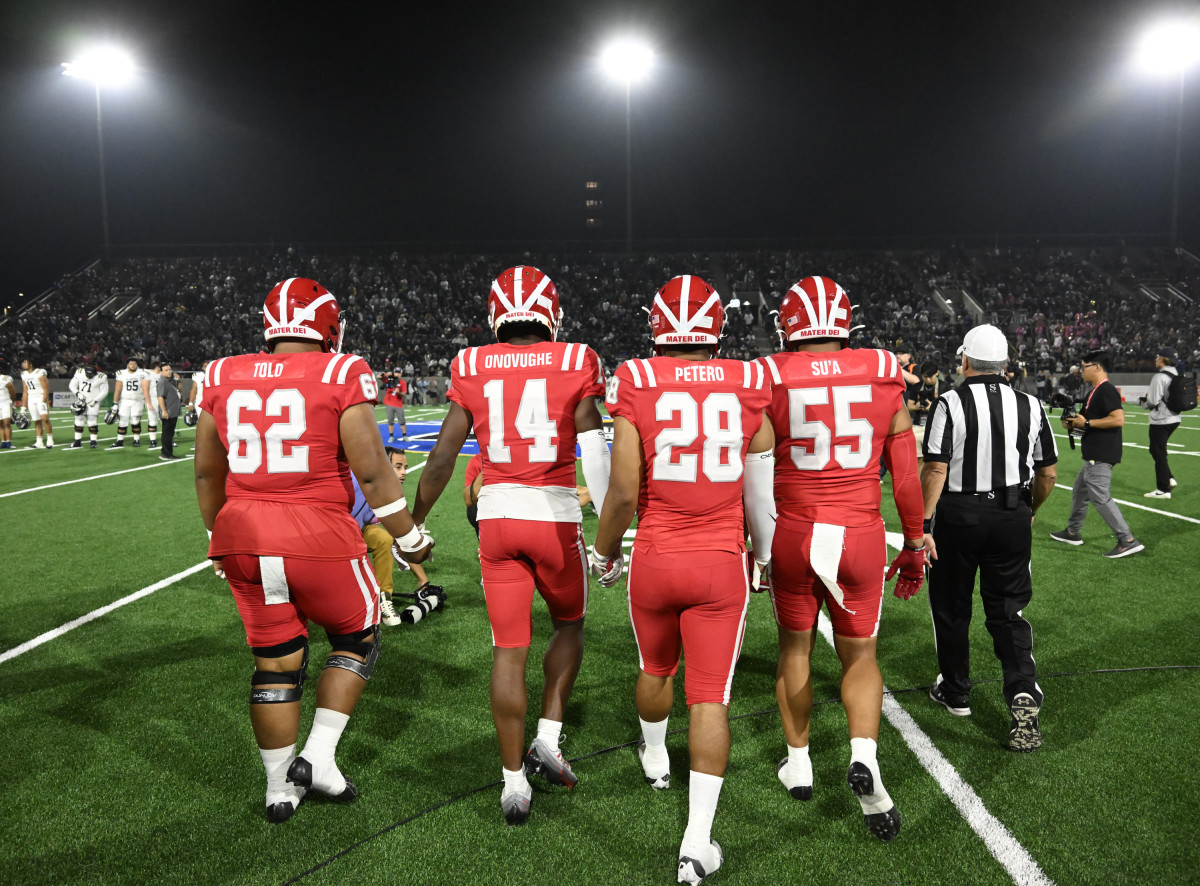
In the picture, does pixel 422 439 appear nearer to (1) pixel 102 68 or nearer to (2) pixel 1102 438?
(2) pixel 1102 438

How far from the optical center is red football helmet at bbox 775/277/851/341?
296 cm

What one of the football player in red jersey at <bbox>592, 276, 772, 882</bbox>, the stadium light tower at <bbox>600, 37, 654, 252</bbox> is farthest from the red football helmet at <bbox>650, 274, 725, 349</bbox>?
the stadium light tower at <bbox>600, 37, 654, 252</bbox>

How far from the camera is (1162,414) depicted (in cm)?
920

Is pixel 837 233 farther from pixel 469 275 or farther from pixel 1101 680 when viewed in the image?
pixel 1101 680

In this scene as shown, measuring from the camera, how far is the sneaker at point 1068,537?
7.32m

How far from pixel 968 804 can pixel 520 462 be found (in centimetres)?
251

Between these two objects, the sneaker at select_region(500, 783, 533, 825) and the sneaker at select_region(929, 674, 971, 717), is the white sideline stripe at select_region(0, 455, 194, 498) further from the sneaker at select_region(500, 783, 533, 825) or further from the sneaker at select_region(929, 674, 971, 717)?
the sneaker at select_region(929, 674, 971, 717)

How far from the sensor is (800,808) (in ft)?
9.70

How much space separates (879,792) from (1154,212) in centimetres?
5577

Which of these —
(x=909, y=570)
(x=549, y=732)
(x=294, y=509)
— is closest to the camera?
(x=294, y=509)

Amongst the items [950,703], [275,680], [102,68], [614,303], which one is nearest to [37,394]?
[275,680]

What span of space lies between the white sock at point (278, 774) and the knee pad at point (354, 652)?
15.6 inches

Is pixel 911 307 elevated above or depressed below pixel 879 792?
above

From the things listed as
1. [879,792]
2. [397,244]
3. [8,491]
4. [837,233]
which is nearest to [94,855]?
[879,792]
